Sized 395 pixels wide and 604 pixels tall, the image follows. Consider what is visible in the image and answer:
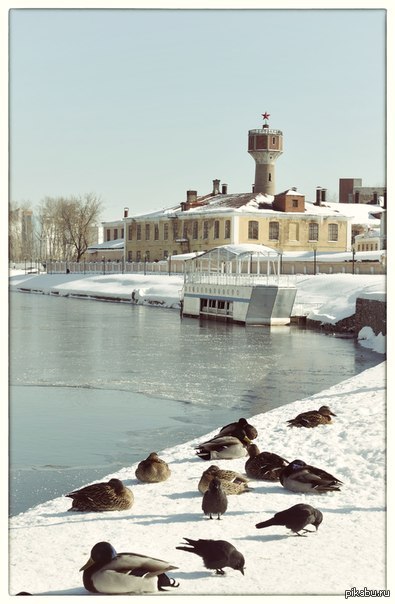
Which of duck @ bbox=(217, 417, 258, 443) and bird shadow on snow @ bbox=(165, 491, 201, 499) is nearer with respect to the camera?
bird shadow on snow @ bbox=(165, 491, 201, 499)

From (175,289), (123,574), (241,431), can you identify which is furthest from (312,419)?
(175,289)

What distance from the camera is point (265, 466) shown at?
10.4m

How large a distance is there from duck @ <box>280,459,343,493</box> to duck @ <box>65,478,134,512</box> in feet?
5.50

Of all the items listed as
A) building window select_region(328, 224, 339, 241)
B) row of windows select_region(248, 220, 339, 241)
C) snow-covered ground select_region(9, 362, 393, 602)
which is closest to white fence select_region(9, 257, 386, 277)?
row of windows select_region(248, 220, 339, 241)

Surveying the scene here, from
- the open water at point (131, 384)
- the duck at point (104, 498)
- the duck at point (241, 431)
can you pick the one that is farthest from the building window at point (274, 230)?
the duck at point (104, 498)

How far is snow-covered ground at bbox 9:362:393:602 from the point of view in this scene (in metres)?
7.06

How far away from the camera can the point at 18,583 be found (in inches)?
283

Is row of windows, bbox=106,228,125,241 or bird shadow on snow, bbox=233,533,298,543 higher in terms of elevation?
row of windows, bbox=106,228,125,241

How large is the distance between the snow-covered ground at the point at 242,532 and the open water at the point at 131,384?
122 centimetres

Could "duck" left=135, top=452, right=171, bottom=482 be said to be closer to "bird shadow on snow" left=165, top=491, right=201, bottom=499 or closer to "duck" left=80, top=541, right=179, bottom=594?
"bird shadow on snow" left=165, top=491, right=201, bottom=499

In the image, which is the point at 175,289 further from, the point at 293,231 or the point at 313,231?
the point at 313,231

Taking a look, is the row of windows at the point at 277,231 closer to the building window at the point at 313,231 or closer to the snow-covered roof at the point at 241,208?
the building window at the point at 313,231

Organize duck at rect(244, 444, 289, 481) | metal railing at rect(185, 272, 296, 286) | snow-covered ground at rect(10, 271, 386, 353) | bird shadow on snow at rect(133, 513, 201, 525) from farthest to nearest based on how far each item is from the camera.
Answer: metal railing at rect(185, 272, 296, 286), snow-covered ground at rect(10, 271, 386, 353), duck at rect(244, 444, 289, 481), bird shadow on snow at rect(133, 513, 201, 525)

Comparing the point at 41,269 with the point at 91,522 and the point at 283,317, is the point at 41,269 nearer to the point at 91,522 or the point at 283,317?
the point at 283,317
